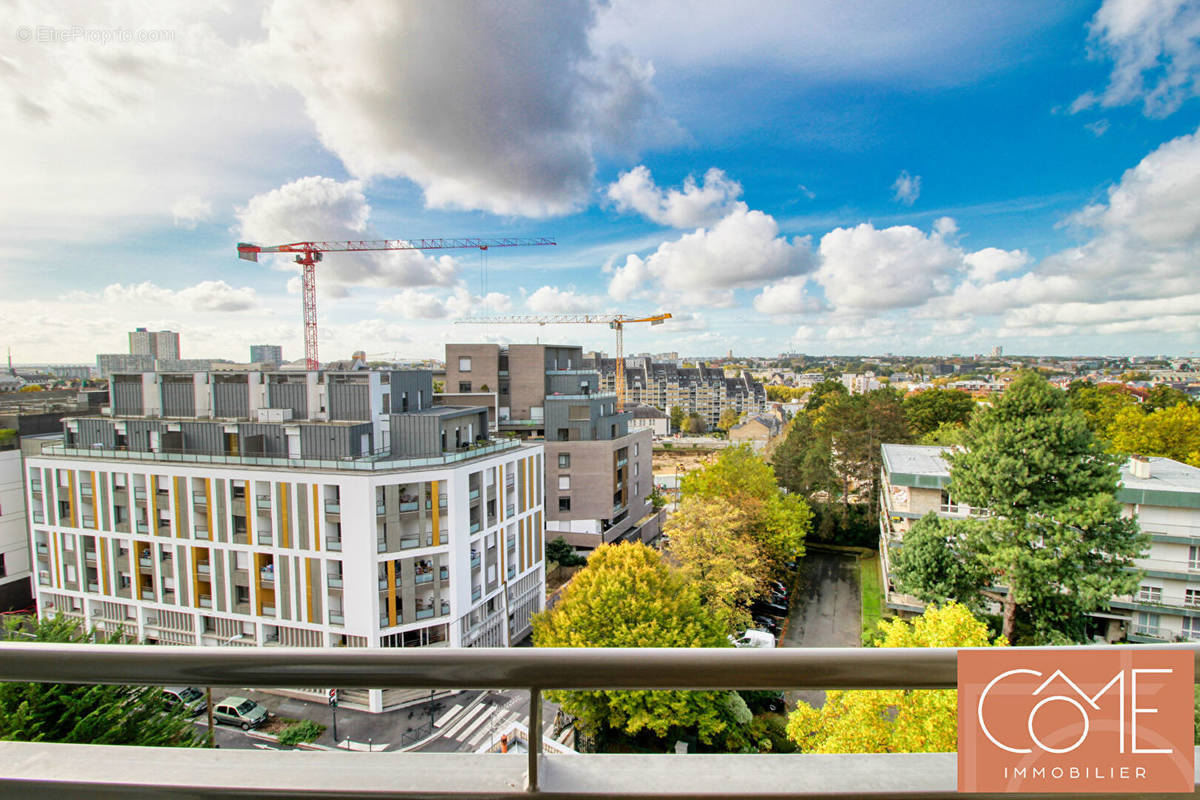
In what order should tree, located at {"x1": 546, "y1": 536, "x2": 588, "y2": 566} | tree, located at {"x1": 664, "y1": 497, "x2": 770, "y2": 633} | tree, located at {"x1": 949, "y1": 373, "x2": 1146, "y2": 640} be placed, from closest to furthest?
tree, located at {"x1": 949, "y1": 373, "x2": 1146, "y2": 640} → tree, located at {"x1": 664, "y1": 497, "x2": 770, "y2": 633} → tree, located at {"x1": 546, "y1": 536, "x2": 588, "y2": 566}

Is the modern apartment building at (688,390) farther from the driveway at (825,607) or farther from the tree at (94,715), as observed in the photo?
the tree at (94,715)

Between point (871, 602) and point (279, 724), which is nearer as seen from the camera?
point (279, 724)

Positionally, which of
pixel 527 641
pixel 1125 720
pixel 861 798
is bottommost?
pixel 527 641

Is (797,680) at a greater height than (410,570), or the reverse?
(797,680)

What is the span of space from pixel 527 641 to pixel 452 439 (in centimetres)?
772

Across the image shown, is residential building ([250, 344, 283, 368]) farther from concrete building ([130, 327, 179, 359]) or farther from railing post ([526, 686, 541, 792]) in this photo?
railing post ([526, 686, 541, 792])

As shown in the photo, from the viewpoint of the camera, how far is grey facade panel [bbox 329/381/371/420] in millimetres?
19688

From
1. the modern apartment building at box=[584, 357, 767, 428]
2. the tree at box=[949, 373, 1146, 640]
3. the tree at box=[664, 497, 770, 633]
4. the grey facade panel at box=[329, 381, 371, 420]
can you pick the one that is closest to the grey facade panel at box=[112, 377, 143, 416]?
the grey facade panel at box=[329, 381, 371, 420]

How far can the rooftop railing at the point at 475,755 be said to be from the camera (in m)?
1.38

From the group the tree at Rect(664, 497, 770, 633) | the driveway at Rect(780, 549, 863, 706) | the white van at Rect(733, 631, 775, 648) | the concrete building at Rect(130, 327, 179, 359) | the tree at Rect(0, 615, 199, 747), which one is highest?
the concrete building at Rect(130, 327, 179, 359)

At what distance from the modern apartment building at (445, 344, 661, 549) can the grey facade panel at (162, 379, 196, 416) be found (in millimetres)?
13536

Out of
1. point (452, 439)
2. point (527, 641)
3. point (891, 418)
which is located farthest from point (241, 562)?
point (891, 418)

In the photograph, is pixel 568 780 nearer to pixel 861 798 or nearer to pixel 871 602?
pixel 861 798

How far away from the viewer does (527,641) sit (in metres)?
21.5
